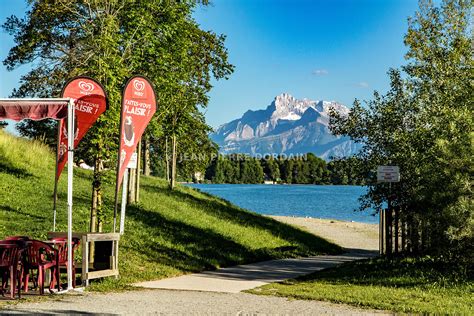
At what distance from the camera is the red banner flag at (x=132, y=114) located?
1324cm

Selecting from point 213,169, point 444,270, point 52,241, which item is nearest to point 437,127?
point 444,270

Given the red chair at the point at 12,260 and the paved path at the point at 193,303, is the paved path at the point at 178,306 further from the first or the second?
the red chair at the point at 12,260

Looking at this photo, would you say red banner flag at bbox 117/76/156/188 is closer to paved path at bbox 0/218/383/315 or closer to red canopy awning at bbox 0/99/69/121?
red canopy awning at bbox 0/99/69/121

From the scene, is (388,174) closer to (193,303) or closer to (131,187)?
(193,303)

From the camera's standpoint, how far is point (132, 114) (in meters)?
13.5

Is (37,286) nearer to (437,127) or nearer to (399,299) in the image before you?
(399,299)

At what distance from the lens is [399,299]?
10242 mm

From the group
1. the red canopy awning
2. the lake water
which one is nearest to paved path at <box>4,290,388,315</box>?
the red canopy awning

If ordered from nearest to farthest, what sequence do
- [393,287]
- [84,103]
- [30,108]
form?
[30,108] < [393,287] < [84,103]

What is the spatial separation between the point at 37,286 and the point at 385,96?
1211cm

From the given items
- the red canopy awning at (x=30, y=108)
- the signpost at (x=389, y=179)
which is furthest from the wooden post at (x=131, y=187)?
the red canopy awning at (x=30, y=108)

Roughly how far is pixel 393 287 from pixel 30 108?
7578 millimetres

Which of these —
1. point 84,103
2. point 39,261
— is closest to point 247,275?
point 39,261

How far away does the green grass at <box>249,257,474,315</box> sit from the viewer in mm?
9812
